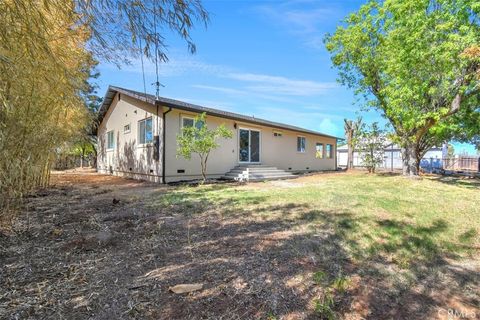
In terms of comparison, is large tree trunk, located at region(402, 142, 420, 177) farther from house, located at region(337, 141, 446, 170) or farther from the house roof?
the house roof

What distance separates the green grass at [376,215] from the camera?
395 cm

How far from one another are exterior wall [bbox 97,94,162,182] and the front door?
4.14m

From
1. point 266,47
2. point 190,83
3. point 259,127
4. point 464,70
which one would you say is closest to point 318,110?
point 259,127

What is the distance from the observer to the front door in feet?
42.5

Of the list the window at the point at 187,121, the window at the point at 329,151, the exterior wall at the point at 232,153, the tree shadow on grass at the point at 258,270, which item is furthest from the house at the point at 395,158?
the tree shadow on grass at the point at 258,270

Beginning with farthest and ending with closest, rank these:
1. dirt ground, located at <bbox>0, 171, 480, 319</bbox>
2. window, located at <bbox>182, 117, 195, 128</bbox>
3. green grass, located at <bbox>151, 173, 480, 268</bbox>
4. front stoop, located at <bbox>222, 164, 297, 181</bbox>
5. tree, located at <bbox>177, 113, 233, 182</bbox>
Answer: front stoop, located at <bbox>222, 164, 297, 181</bbox> → window, located at <bbox>182, 117, 195, 128</bbox> → tree, located at <bbox>177, 113, 233, 182</bbox> → green grass, located at <bbox>151, 173, 480, 268</bbox> → dirt ground, located at <bbox>0, 171, 480, 319</bbox>

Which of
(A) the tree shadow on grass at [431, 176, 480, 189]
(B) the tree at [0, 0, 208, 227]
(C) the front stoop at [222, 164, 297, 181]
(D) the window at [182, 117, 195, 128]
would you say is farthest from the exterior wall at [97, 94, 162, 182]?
(A) the tree shadow on grass at [431, 176, 480, 189]

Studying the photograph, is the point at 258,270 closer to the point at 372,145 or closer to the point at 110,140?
the point at 110,140

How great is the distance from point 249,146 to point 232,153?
1.36m

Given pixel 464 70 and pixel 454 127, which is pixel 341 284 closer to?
pixel 464 70

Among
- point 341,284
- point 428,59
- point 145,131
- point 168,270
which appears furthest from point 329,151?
point 168,270

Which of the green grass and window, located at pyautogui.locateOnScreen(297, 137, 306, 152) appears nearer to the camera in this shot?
the green grass

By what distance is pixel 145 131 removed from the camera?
11.3m

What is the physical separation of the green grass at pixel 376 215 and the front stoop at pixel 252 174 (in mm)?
4023
